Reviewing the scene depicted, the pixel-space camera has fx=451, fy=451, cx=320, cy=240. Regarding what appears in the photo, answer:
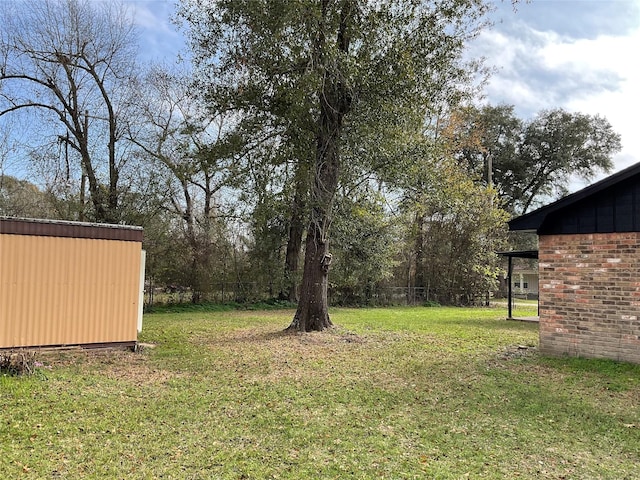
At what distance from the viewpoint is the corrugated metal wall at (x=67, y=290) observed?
6707 millimetres

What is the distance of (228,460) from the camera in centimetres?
349

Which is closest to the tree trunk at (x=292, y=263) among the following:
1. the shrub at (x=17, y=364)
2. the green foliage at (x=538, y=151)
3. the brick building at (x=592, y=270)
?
the brick building at (x=592, y=270)

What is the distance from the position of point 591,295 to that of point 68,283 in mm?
8290

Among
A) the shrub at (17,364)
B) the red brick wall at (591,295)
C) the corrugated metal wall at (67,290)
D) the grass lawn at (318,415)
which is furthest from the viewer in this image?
the red brick wall at (591,295)

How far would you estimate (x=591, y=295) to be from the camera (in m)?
7.18

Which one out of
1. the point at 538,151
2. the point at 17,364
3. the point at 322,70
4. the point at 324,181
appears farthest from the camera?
the point at 538,151

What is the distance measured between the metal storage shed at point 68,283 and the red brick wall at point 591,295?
7.04 m

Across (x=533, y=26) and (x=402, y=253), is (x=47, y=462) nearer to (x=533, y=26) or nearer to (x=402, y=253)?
(x=533, y=26)

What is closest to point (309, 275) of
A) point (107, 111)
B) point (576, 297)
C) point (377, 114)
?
point (377, 114)

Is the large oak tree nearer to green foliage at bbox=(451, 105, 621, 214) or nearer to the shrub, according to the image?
the shrub

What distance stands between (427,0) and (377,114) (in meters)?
2.39

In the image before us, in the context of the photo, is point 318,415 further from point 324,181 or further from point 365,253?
point 365,253

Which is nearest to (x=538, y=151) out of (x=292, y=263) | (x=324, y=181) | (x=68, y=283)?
(x=292, y=263)

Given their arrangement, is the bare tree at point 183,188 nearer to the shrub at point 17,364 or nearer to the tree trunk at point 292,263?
the tree trunk at point 292,263
